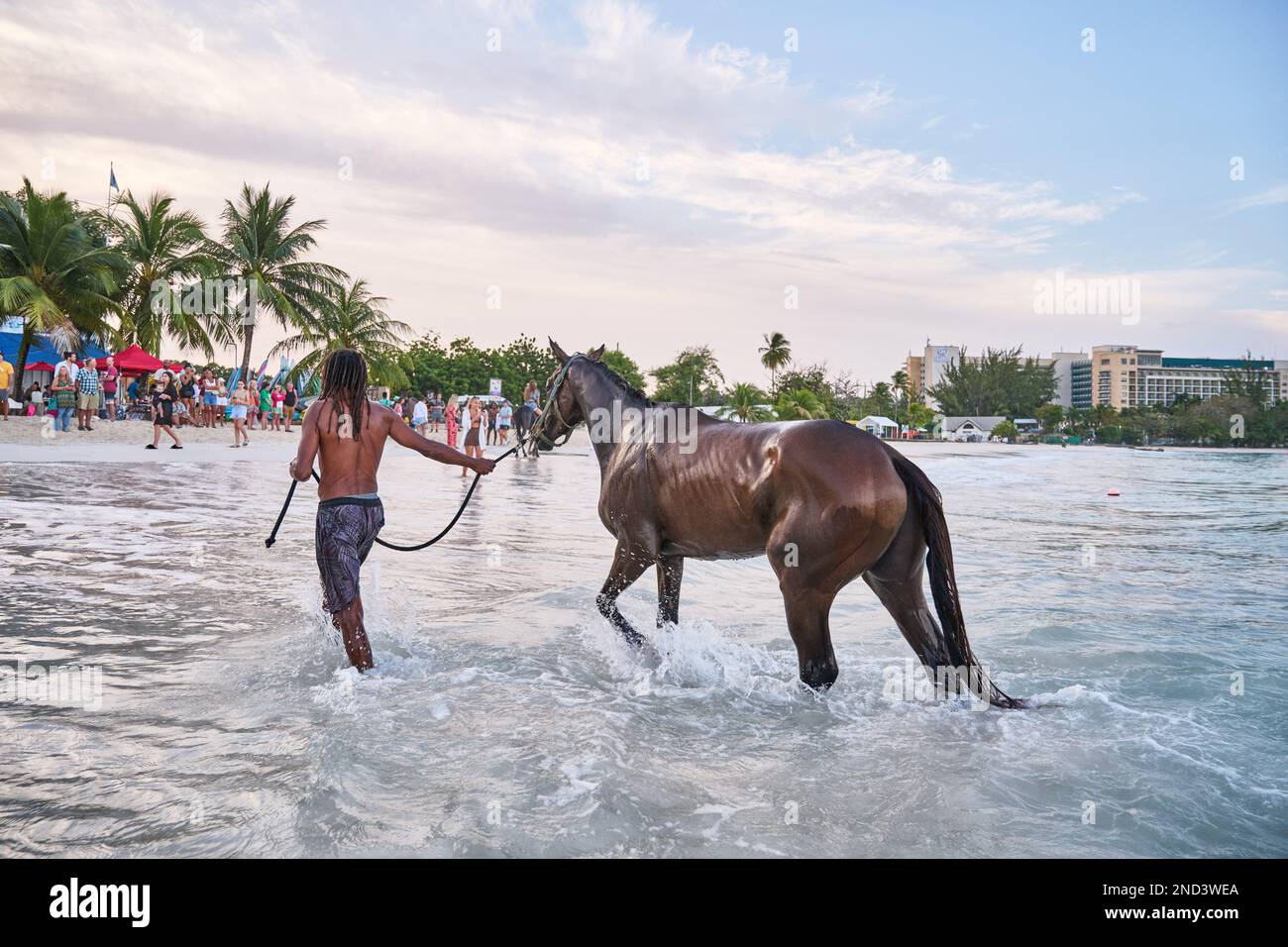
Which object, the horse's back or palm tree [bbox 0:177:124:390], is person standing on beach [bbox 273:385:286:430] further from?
the horse's back

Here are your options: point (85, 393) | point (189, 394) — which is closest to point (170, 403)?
point (85, 393)

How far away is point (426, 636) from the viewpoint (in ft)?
18.7

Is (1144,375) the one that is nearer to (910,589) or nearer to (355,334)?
(355,334)

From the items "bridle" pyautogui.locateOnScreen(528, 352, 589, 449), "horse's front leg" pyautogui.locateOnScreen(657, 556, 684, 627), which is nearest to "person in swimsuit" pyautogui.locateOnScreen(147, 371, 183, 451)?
"bridle" pyautogui.locateOnScreen(528, 352, 589, 449)

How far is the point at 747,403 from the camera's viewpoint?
77.8 meters

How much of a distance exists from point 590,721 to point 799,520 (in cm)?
142

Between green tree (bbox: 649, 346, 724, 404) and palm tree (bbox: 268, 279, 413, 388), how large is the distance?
44.3 m

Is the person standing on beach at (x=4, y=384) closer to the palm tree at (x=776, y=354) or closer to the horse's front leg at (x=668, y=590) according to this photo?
the horse's front leg at (x=668, y=590)

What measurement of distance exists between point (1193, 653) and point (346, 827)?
214 inches

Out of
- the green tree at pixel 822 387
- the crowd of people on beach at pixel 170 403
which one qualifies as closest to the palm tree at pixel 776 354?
the green tree at pixel 822 387
